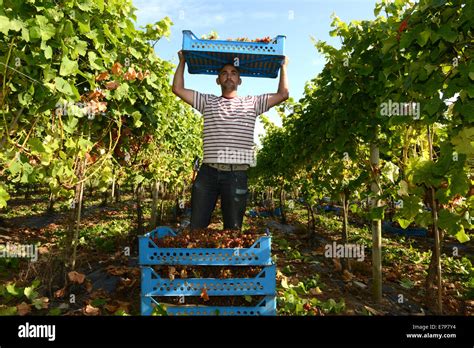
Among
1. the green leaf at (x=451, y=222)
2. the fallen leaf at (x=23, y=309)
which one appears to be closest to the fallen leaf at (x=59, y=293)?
the fallen leaf at (x=23, y=309)

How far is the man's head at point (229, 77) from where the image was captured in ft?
11.8

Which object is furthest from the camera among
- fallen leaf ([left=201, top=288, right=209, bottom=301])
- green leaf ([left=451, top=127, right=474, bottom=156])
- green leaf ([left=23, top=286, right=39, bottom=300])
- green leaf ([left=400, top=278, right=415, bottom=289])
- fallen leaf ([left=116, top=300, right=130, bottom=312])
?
green leaf ([left=400, top=278, right=415, bottom=289])

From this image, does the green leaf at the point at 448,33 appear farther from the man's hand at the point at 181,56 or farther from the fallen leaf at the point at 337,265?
the fallen leaf at the point at 337,265

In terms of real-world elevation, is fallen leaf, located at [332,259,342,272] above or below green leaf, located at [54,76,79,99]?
below

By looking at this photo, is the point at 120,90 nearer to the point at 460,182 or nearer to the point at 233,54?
the point at 233,54

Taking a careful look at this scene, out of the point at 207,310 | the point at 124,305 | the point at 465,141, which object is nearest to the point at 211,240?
the point at 207,310

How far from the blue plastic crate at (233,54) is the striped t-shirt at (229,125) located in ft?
1.02

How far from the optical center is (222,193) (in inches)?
138

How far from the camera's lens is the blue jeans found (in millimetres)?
3482

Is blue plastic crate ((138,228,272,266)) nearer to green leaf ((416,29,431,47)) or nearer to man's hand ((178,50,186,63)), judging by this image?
man's hand ((178,50,186,63))

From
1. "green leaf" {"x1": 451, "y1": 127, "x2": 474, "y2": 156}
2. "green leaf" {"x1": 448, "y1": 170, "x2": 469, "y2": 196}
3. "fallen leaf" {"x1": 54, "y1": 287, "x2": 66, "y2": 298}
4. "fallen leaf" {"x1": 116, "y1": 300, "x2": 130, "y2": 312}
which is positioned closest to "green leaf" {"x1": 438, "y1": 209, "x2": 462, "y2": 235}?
"green leaf" {"x1": 448, "y1": 170, "x2": 469, "y2": 196}

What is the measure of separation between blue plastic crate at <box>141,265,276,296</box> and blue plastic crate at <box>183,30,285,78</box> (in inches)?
78.3
